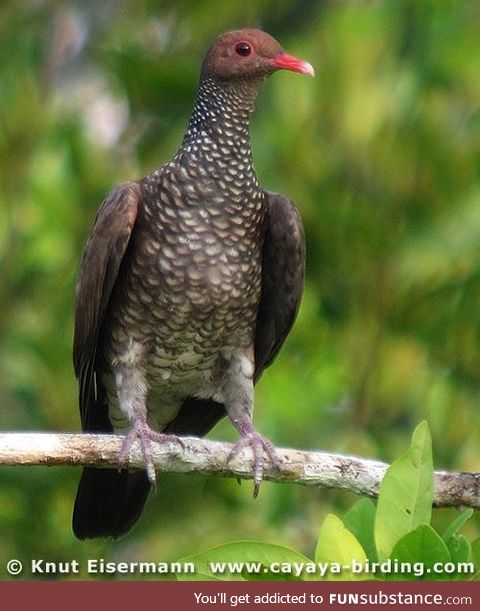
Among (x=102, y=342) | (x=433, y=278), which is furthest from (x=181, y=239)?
(x=433, y=278)

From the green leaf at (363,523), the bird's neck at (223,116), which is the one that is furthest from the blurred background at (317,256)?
the green leaf at (363,523)

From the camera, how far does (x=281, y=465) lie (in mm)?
4305

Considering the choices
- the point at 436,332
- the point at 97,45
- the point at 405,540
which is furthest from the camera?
the point at 97,45

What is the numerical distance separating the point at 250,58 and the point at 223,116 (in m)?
0.22

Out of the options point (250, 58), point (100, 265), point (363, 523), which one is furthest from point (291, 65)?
point (363, 523)

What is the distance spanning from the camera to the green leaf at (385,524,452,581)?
9.82 feet

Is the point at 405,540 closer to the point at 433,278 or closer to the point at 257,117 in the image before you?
the point at 433,278

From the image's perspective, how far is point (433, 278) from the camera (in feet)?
19.6

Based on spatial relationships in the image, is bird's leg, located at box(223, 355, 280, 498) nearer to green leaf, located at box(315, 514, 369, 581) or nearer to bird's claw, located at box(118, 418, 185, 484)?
bird's claw, located at box(118, 418, 185, 484)

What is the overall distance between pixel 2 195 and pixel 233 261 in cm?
201

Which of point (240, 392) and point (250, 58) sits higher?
point (250, 58)

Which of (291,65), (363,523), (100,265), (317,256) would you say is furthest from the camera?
(317,256)

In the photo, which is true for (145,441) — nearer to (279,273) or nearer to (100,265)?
(100,265)

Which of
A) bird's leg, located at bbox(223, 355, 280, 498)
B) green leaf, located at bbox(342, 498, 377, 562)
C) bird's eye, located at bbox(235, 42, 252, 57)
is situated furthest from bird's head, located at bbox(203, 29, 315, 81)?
green leaf, located at bbox(342, 498, 377, 562)
